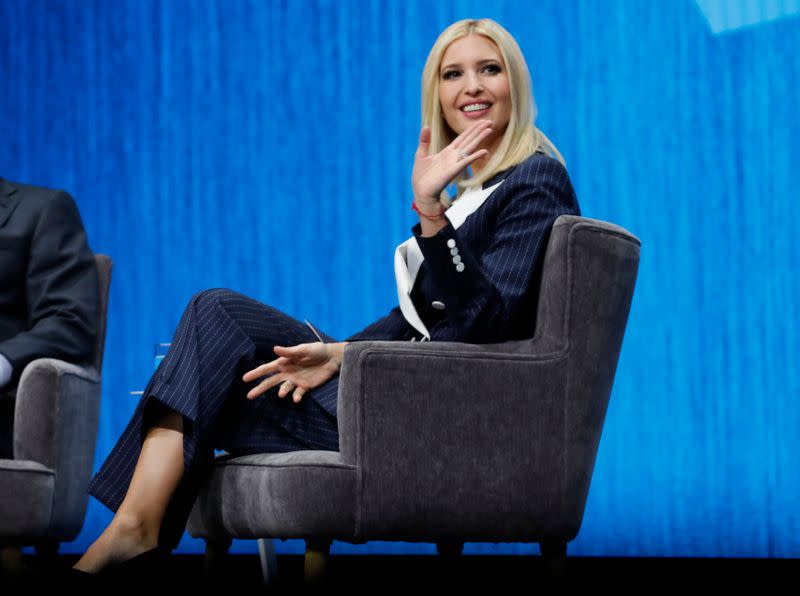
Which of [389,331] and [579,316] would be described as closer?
[579,316]

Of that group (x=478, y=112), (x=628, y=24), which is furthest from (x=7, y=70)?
(x=478, y=112)

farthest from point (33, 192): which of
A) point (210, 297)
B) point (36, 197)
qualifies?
point (210, 297)

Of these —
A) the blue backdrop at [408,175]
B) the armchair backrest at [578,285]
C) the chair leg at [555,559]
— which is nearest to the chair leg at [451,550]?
the chair leg at [555,559]

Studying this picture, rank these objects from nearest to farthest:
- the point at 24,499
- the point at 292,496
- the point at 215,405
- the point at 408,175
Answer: the point at 292,496
the point at 215,405
the point at 24,499
the point at 408,175

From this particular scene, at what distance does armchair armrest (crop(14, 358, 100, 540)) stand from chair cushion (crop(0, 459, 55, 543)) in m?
0.04

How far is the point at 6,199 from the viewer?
2.57 m

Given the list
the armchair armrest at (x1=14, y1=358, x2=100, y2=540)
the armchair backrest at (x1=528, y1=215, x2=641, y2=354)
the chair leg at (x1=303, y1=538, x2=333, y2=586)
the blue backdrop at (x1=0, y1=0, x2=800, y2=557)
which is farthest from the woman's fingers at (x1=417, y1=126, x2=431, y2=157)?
the blue backdrop at (x1=0, y1=0, x2=800, y2=557)

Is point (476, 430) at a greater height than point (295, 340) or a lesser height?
lesser

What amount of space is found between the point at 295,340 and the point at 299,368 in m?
0.08

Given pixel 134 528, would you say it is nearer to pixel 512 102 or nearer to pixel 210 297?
pixel 210 297

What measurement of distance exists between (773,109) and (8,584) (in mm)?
2306

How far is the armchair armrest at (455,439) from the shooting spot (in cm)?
156

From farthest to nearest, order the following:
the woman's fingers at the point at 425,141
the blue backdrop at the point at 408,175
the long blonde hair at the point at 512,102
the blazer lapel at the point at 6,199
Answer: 1. the blue backdrop at the point at 408,175
2. the blazer lapel at the point at 6,199
3. the long blonde hair at the point at 512,102
4. the woman's fingers at the point at 425,141

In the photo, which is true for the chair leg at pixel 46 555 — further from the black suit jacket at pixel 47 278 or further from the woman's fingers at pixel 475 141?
the woman's fingers at pixel 475 141
